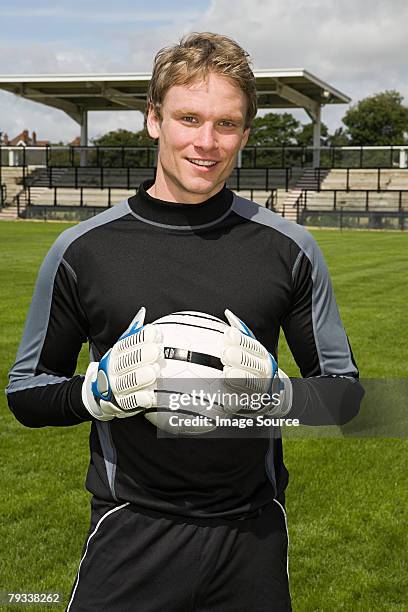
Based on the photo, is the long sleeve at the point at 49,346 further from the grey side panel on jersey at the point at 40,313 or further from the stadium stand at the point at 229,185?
the stadium stand at the point at 229,185

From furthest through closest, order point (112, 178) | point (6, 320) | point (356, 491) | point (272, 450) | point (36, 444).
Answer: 1. point (112, 178)
2. point (6, 320)
3. point (36, 444)
4. point (356, 491)
5. point (272, 450)

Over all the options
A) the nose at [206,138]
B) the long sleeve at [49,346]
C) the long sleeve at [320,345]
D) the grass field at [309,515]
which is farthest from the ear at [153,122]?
the grass field at [309,515]

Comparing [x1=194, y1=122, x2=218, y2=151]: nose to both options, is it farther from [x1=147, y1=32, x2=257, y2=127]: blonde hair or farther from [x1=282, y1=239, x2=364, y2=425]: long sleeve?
[x1=282, y1=239, x2=364, y2=425]: long sleeve

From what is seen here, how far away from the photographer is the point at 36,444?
279 inches

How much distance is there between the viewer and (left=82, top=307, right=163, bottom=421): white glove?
228 cm

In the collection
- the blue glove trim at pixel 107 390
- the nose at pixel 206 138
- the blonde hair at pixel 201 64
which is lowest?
the blue glove trim at pixel 107 390

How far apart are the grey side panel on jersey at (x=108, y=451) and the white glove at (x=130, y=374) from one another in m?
0.17

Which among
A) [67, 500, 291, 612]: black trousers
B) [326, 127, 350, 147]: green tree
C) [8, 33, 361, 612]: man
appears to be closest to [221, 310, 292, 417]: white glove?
[8, 33, 361, 612]: man

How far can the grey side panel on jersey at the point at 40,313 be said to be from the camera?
272 centimetres

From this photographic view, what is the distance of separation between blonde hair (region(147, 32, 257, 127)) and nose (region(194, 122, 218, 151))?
146 millimetres

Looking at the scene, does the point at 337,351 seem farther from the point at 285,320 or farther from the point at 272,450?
the point at 272,450

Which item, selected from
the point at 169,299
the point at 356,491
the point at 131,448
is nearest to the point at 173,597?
the point at 131,448

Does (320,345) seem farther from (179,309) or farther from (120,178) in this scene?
(120,178)

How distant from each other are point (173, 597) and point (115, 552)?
0.72 feet
